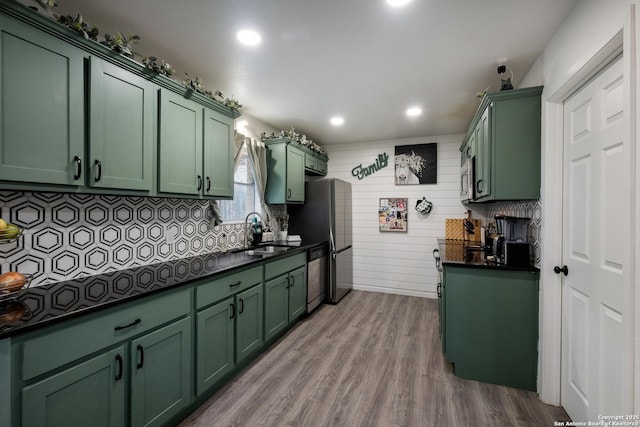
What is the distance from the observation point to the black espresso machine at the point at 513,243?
2.15 metres

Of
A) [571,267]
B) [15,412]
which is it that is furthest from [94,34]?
[571,267]

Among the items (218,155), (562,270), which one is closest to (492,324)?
(562,270)

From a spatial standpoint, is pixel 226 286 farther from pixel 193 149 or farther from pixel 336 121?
pixel 336 121

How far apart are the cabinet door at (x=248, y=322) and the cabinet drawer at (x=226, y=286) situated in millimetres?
73

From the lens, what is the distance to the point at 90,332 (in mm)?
1280

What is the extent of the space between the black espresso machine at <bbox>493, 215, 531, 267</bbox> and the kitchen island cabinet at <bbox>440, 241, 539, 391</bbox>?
89 mm

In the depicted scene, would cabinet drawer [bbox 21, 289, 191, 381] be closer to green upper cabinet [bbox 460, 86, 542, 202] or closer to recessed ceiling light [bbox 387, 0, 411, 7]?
recessed ceiling light [bbox 387, 0, 411, 7]

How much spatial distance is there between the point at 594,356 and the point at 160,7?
327 cm

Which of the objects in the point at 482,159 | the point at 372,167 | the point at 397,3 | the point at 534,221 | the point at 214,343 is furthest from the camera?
the point at 372,167

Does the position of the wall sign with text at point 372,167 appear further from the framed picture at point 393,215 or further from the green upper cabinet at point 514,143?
the green upper cabinet at point 514,143

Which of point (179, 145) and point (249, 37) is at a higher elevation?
point (249, 37)

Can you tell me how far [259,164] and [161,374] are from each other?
2526mm

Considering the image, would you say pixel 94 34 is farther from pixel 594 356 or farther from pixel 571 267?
pixel 594 356

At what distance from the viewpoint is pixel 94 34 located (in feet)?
5.08
